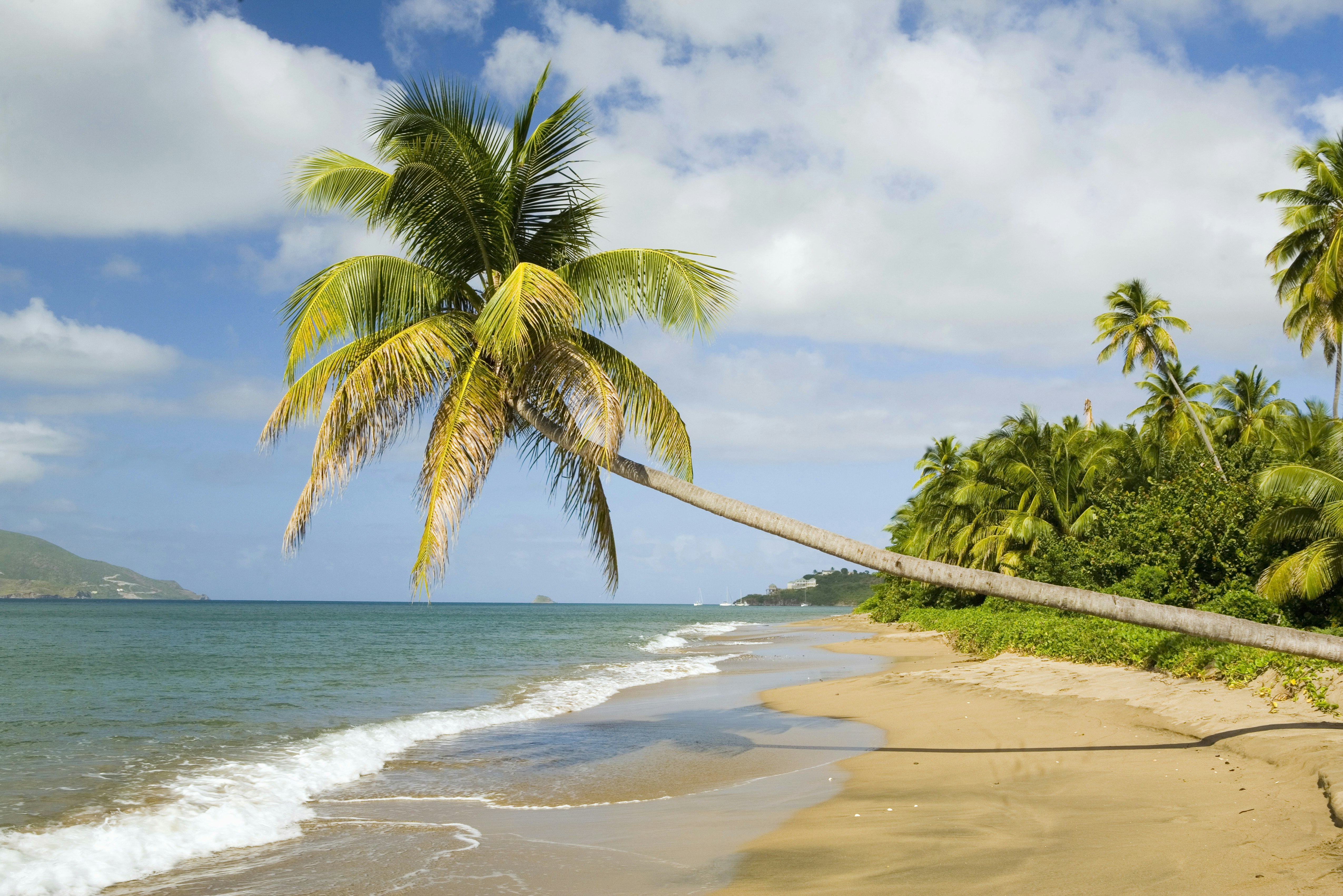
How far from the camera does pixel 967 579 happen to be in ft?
21.2

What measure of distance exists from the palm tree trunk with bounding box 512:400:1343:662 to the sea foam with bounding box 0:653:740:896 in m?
4.35

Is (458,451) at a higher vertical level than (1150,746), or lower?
higher

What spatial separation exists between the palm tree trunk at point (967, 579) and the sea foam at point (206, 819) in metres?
4.35

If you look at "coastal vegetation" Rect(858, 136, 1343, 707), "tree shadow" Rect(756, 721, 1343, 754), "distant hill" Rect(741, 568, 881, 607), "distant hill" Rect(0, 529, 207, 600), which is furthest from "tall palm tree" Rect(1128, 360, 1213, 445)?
"distant hill" Rect(0, 529, 207, 600)

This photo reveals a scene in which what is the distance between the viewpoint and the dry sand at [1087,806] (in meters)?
4.97

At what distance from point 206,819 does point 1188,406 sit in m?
32.3

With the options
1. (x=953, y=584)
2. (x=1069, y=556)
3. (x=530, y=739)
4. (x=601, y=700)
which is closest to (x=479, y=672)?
(x=601, y=700)

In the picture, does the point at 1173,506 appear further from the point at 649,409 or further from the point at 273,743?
the point at 273,743

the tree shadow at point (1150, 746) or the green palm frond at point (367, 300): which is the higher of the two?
the green palm frond at point (367, 300)

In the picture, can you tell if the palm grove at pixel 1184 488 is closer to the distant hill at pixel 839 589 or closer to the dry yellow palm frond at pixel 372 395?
the dry yellow palm frond at pixel 372 395

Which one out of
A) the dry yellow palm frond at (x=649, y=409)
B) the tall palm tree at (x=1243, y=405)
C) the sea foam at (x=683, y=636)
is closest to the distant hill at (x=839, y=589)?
the sea foam at (x=683, y=636)

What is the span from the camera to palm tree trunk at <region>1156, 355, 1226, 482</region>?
28353 millimetres

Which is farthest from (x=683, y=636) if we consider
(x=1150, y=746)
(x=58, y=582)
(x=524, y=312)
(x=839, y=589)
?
(x=58, y=582)

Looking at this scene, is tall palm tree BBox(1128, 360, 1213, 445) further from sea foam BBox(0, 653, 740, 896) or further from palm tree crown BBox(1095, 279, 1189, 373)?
sea foam BBox(0, 653, 740, 896)
